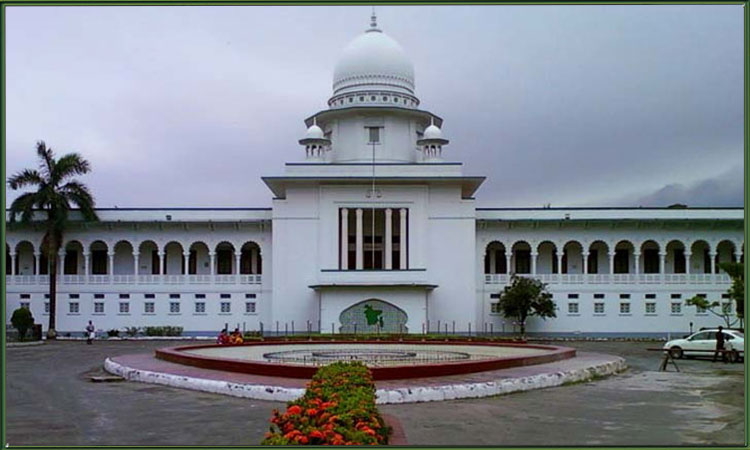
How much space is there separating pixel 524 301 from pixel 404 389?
28833 millimetres

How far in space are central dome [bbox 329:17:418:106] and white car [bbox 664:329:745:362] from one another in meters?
23.5

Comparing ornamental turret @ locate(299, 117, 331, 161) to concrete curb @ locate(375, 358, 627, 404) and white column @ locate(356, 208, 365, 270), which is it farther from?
concrete curb @ locate(375, 358, 627, 404)

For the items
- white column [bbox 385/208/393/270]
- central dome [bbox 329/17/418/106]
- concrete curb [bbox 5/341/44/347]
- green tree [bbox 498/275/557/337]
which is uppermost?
central dome [bbox 329/17/418/106]

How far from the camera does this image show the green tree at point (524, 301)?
4303 centimetres

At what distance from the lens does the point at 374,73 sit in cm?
4784

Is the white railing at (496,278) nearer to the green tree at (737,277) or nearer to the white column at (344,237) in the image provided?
the white column at (344,237)

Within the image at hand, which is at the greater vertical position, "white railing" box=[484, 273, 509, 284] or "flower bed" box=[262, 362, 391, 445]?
"white railing" box=[484, 273, 509, 284]

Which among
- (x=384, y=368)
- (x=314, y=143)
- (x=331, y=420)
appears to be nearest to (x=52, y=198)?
(x=314, y=143)

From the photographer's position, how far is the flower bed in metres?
7.04

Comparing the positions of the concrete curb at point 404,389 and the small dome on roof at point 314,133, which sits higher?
the small dome on roof at point 314,133

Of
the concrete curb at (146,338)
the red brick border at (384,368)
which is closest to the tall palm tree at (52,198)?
the concrete curb at (146,338)

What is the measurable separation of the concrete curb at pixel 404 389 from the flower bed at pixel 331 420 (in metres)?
4.96

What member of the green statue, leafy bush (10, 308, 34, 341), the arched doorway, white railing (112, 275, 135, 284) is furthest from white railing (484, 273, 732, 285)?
leafy bush (10, 308, 34, 341)

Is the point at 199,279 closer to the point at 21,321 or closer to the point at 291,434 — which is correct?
the point at 21,321
